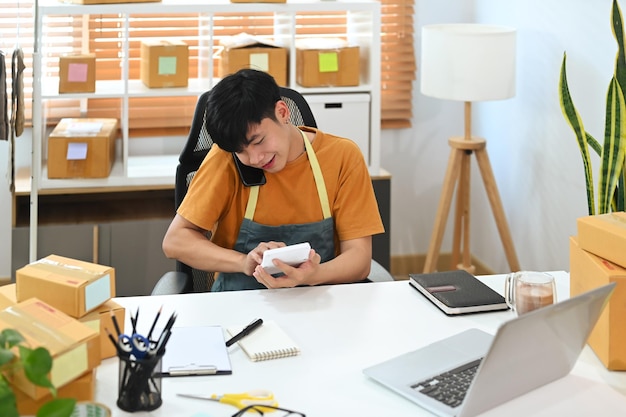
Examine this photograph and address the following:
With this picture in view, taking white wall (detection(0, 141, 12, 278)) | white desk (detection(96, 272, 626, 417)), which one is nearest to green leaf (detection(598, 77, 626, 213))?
white desk (detection(96, 272, 626, 417))

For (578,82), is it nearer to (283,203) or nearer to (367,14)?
(367,14)

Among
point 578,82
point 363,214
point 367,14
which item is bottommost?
point 363,214

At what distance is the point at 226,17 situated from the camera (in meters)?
4.20

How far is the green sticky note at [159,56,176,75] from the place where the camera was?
375 cm

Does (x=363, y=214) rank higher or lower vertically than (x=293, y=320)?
higher

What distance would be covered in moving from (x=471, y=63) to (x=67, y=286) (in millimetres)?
2327

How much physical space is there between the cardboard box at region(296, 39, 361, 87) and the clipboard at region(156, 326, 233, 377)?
82.4 inches

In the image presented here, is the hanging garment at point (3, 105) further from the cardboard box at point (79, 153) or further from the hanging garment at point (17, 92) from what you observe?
the cardboard box at point (79, 153)

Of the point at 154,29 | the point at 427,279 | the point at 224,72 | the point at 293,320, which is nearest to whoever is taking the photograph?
the point at 293,320

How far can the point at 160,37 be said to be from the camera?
13.7ft

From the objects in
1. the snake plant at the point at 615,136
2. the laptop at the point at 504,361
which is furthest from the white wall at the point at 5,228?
the laptop at the point at 504,361

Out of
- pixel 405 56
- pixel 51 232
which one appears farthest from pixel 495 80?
pixel 51 232

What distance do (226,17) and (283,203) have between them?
6.75 ft

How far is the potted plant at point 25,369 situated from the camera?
3.85 feet
